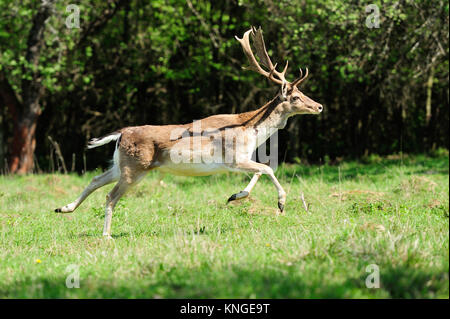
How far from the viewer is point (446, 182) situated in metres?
11.7

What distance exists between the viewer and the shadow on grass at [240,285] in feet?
14.2

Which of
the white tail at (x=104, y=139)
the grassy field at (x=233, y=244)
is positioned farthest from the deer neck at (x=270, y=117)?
the white tail at (x=104, y=139)

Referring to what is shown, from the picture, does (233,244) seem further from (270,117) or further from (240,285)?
(270,117)

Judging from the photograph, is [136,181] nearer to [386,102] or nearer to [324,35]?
[324,35]

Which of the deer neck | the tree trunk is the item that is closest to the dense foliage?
the tree trunk

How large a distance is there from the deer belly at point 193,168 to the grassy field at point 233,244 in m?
0.72

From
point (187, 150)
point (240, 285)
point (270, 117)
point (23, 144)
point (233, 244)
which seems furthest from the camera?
point (23, 144)

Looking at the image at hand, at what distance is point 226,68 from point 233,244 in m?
11.1

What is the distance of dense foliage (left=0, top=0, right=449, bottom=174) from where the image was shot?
14.5 meters

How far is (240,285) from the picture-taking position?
4.41 meters

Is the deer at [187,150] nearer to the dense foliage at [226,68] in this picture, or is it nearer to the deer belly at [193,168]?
the deer belly at [193,168]

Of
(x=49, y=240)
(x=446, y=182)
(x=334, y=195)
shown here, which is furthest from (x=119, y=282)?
(x=446, y=182)

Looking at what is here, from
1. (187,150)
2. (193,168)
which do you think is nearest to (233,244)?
(193,168)
